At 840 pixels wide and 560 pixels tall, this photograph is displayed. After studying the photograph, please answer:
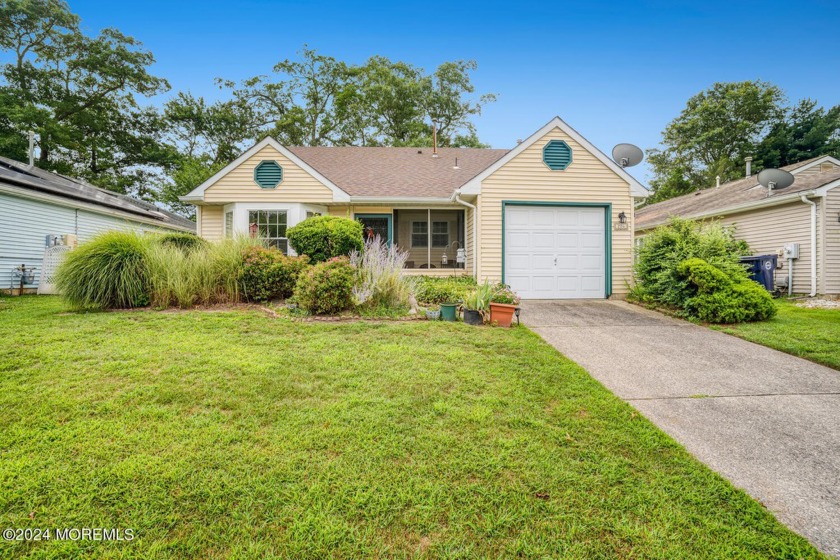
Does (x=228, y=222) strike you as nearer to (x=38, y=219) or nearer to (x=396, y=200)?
(x=396, y=200)

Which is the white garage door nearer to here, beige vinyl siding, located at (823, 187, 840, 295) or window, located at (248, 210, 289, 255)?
beige vinyl siding, located at (823, 187, 840, 295)

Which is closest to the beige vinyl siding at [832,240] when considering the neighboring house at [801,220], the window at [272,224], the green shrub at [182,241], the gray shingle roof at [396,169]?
the neighboring house at [801,220]

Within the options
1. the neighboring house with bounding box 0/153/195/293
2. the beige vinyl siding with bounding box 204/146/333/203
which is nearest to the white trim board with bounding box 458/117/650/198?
the beige vinyl siding with bounding box 204/146/333/203

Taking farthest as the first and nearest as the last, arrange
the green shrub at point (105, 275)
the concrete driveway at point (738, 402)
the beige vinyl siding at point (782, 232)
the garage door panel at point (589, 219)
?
the beige vinyl siding at point (782, 232) < the garage door panel at point (589, 219) < the green shrub at point (105, 275) < the concrete driveway at point (738, 402)

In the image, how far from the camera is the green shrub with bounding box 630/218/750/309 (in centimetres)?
730

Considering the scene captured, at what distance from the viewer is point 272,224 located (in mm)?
11188

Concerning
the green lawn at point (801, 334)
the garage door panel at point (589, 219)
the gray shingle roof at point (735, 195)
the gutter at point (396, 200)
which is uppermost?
the gray shingle roof at point (735, 195)

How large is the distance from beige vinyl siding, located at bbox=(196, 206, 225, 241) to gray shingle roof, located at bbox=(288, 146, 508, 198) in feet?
10.7

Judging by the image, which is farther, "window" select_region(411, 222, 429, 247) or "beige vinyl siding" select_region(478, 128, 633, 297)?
"window" select_region(411, 222, 429, 247)

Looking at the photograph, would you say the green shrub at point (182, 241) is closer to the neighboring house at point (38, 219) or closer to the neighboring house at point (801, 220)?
the neighboring house at point (38, 219)

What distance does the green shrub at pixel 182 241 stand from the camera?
809cm

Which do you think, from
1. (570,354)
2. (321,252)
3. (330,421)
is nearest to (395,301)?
(321,252)

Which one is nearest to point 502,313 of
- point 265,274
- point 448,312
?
point 448,312

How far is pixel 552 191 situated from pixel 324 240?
19.3 ft
